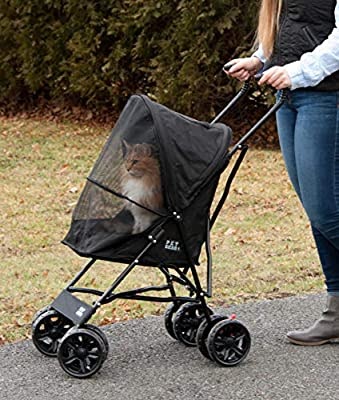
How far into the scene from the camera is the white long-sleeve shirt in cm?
432

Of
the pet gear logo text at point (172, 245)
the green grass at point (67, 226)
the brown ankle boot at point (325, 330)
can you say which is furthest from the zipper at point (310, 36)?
the green grass at point (67, 226)

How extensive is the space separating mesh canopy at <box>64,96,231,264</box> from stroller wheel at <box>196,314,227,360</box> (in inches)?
13.9

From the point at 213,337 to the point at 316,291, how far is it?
5.36 feet

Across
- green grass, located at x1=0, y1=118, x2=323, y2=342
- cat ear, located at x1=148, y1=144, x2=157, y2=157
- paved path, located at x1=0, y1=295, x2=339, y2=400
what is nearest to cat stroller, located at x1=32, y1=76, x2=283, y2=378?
cat ear, located at x1=148, y1=144, x2=157, y2=157

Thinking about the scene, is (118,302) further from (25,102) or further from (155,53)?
(25,102)

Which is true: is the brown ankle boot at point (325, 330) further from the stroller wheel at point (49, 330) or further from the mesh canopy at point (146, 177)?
the stroller wheel at point (49, 330)

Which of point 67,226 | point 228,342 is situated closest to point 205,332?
point 228,342

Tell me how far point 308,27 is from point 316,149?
53 cm

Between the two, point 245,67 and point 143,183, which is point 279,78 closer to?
point 245,67

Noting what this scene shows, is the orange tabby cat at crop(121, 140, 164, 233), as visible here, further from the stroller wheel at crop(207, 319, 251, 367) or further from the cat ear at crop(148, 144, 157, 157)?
the stroller wheel at crop(207, 319, 251, 367)

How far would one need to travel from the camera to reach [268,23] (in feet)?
15.1

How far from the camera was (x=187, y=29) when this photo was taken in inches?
428

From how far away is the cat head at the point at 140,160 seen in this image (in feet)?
14.3

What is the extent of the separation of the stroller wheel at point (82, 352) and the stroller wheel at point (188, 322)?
544 mm
